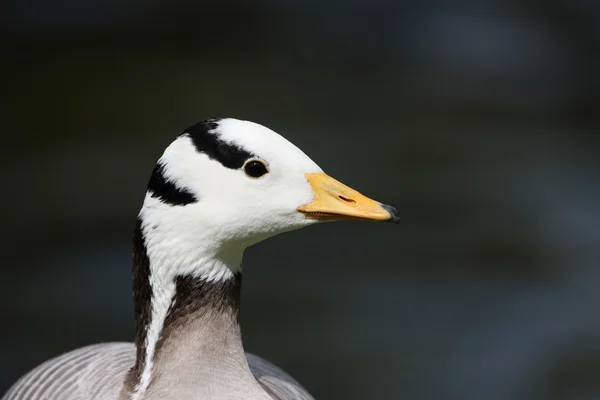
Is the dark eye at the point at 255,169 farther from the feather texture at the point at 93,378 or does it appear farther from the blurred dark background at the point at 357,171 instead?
the blurred dark background at the point at 357,171

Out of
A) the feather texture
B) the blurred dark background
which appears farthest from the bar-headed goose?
the blurred dark background

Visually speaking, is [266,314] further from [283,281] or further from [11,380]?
[11,380]

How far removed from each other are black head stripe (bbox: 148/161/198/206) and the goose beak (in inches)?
11.9

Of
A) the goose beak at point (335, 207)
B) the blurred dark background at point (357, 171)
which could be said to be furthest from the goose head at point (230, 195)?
the blurred dark background at point (357, 171)

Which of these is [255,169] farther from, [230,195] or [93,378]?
[93,378]

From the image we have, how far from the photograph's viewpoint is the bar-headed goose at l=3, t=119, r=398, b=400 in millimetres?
2914

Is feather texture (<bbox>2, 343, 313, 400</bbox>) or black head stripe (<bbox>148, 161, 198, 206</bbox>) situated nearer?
Result: black head stripe (<bbox>148, 161, 198, 206</bbox>)

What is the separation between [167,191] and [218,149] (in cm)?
18

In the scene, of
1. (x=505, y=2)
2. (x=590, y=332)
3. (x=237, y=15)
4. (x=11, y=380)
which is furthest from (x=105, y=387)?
(x=505, y=2)

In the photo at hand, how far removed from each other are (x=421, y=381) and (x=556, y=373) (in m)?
0.73

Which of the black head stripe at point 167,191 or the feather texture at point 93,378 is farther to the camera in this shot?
the feather texture at point 93,378

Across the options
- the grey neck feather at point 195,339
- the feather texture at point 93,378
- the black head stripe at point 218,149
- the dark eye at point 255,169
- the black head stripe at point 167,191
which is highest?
the black head stripe at point 218,149

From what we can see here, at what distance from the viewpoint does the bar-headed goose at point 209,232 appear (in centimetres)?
291

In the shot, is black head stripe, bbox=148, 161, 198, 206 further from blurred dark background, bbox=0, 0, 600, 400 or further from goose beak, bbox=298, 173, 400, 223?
blurred dark background, bbox=0, 0, 600, 400
